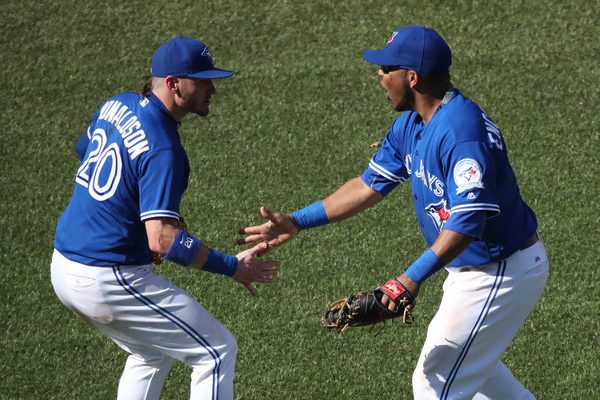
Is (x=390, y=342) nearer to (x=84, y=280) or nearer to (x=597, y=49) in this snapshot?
(x=84, y=280)

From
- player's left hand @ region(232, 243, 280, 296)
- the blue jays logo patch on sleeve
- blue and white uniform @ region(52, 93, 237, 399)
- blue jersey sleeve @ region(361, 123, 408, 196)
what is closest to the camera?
the blue jays logo patch on sleeve

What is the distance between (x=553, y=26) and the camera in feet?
33.8

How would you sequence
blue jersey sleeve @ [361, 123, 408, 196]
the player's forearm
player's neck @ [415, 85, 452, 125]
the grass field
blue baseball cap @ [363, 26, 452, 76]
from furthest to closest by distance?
the grass field, the player's forearm, blue jersey sleeve @ [361, 123, 408, 196], player's neck @ [415, 85, 452, 125], blue baseball cap @ [363, 26, 452, 76]

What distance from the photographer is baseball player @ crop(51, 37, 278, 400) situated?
538 centimetres

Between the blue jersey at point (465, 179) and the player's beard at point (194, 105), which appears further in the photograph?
the player's beard at point (194, 105)

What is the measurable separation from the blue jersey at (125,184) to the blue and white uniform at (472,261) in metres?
1.26

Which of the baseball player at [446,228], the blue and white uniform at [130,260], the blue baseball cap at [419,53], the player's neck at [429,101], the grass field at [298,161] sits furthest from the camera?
the grass field at [298,161]

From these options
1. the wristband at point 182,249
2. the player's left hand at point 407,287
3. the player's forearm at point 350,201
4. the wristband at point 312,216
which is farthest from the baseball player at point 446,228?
the wristband at point 182,249

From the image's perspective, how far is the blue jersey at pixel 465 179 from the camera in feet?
16.4

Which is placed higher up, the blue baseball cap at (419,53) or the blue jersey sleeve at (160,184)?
the blue baseball cap at (419,53)

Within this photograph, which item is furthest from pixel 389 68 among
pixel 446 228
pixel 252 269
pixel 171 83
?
pixel 252 269

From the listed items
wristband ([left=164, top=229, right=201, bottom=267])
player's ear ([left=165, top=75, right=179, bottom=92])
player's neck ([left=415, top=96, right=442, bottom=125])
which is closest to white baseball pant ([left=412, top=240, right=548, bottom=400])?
player's neck ([left=415, top=96, right=442, bottom=125])

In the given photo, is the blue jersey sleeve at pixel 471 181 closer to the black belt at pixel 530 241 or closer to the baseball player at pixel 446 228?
the baseball player at pixel 446 228

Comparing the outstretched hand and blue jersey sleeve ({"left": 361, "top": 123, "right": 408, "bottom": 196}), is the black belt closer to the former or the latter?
blue jersey sleeve ({"left": 361, "top": 123, "right": 408, "bottom": 196})
